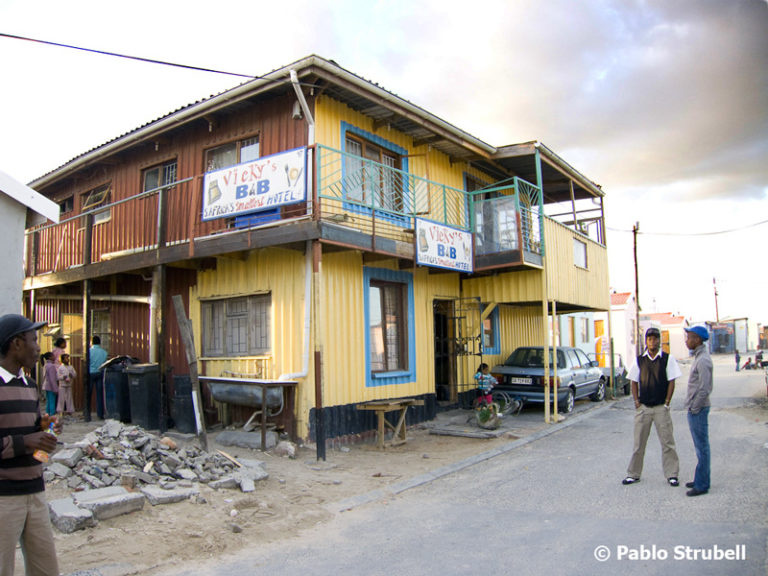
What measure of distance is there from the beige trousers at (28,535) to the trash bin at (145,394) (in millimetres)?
7139

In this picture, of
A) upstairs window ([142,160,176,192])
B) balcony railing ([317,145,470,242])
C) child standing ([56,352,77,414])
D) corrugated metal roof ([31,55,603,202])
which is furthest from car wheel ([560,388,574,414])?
child standing ([56,352,77,414])

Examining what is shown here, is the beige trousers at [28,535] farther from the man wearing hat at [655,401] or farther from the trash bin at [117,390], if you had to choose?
the trash bin at [117,390]

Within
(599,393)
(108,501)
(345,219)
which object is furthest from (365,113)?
(599,393)

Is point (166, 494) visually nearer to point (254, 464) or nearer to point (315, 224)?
point (254, 464)

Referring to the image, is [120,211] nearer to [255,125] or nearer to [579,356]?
[255,125]

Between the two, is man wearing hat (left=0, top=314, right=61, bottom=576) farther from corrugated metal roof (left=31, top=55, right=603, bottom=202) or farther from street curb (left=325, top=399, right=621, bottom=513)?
corrugated metal roof (left=31, top=55, right=603, bottom=202)

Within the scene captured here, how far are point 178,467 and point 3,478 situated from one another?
4077 millimetres

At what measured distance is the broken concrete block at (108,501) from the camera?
547 cm

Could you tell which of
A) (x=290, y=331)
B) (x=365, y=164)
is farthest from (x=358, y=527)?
(x=365, y=164)

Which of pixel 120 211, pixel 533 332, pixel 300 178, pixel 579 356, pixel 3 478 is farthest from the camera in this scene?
pixel 533 332

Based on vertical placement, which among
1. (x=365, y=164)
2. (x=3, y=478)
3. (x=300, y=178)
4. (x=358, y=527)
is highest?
(x=365, y=164)

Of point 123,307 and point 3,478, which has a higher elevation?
Result: point 123,307

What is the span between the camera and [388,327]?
11.0 m

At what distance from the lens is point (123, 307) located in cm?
1330
